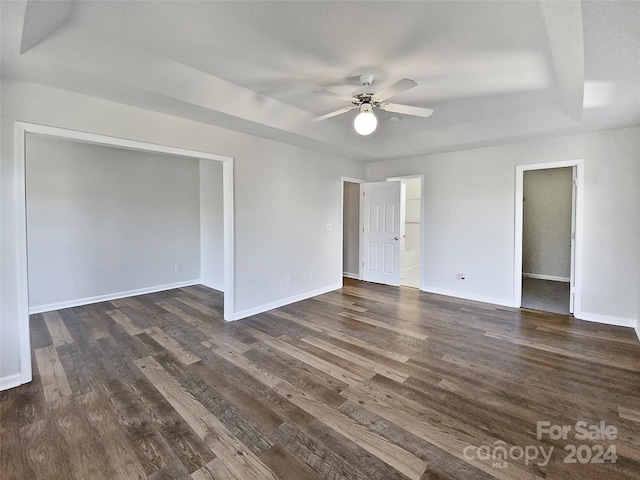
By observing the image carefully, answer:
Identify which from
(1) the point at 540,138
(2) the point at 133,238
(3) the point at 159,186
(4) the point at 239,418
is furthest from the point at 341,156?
(4) the point at 239,418

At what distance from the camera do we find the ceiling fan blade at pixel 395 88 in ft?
7.62

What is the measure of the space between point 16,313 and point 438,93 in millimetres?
4733

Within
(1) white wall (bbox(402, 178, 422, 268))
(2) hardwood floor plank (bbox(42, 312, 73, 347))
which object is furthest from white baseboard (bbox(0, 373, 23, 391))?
(1) white wall (bbox(402, 178, 422, 268))

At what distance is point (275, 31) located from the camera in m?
2.25

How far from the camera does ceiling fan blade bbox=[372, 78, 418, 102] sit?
2.32m

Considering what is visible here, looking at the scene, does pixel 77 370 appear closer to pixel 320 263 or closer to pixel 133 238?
pixel 133 238

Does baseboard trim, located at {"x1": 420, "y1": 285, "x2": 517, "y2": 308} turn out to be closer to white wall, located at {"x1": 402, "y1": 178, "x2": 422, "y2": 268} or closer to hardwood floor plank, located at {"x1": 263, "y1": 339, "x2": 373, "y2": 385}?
white wall, located at {"x1": 402, "y1": 178, "x2": 422, "y2": 268}

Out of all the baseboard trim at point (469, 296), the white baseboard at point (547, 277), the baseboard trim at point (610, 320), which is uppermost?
the white baseboard at point (547, 277)

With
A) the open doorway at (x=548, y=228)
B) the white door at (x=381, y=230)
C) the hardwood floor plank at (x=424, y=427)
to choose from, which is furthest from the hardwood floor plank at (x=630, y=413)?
the open doorway at (x=548, y=228)

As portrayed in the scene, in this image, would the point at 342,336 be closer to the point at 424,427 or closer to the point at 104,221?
the point at 424,427

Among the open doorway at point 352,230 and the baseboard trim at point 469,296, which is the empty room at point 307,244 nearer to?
the baseboard trim at point 469,296

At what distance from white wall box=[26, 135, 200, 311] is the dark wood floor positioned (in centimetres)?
98

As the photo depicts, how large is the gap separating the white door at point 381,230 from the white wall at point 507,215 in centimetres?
41

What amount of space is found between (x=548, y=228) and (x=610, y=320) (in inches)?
134
